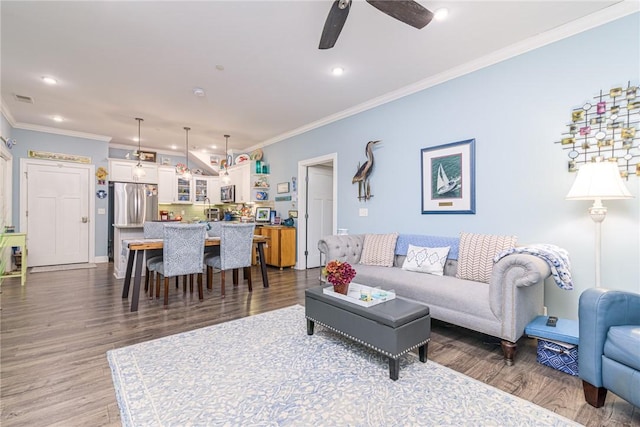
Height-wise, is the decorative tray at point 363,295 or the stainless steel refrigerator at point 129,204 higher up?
the stainless steel refrigerator at point 129,204

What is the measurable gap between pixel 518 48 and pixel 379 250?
2.53m

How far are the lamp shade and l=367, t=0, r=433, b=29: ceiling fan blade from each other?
1645 mm

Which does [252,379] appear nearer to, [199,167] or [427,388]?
[427,388]

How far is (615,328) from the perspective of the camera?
5.22ft

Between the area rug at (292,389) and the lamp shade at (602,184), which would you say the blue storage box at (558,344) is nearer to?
the area rug at (292,389)

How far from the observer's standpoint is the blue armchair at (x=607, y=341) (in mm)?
1491

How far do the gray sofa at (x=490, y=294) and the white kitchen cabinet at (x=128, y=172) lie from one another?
628 cm

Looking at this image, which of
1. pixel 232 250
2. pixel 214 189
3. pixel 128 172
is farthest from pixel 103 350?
pixel 214 189

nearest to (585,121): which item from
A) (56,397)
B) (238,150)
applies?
(56,397)

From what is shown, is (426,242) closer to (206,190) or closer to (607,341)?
(607,341)

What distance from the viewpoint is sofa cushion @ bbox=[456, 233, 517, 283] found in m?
2.74

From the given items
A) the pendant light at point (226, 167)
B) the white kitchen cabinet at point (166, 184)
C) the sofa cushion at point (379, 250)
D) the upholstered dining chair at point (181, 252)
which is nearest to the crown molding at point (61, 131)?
the white kitchen cabinet at point (166, 184)

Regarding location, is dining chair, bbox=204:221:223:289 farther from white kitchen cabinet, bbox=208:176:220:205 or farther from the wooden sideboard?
white kitchen cabinet, bbox=208:176:220:205

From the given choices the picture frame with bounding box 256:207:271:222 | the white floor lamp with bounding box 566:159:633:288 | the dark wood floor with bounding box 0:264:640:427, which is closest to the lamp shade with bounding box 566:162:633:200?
the white floor lamp with bounding box 566:159:633:288
